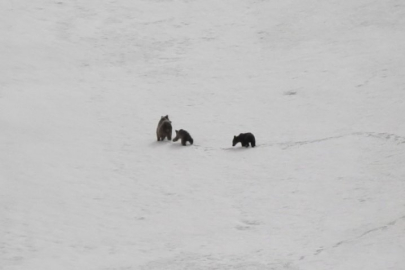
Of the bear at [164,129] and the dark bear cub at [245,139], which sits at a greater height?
the bear at [164,129]

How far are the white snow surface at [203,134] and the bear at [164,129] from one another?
192mm

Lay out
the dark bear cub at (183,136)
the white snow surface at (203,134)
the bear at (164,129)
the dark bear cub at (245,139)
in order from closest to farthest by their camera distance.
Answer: the white snow surface at (203,134), the dark bear cub at (245,139), the dark bear cub at (183,136), the bear at (164,129)

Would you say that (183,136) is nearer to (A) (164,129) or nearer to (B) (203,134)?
(A) (164,129)

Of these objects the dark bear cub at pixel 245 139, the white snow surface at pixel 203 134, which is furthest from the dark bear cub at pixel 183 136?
the dark bear cub at pixel 245 139

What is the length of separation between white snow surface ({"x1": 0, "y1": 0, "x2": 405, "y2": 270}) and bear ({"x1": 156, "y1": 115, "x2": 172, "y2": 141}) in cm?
19

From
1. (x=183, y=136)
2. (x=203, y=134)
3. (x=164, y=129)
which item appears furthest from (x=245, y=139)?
(x=164, y=129)

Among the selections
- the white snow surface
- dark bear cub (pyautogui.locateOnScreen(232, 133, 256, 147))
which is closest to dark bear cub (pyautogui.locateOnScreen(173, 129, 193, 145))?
the white snow surface

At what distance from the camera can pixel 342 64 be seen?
2008 centimetres

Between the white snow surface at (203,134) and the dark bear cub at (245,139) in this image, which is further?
the dark bear cub at (245,139)

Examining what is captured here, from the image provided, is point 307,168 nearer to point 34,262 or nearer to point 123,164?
point 123,164

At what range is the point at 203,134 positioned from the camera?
16219 mm

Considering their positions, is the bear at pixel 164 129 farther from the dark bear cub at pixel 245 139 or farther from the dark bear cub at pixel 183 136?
the dark bear cub at pixel 245 139

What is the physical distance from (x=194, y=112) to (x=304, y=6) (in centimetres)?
930

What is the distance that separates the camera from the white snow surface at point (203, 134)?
10742 millimetres
